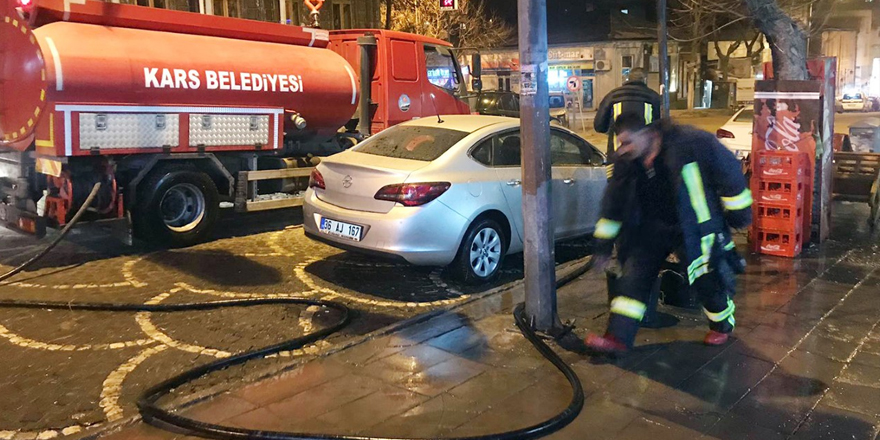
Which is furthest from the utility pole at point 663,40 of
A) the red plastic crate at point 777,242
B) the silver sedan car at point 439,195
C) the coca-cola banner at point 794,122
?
the silver sedan car at point 439,195

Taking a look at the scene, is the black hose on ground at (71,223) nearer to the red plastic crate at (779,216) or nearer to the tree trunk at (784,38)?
the red plastic crate at (779,216)

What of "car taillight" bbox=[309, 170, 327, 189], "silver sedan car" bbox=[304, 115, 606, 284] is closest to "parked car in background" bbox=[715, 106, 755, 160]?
"silver sedan car" bbox=[304, 115, 606, 284]

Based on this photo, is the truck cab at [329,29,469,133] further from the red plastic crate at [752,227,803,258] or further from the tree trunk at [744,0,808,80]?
the red plastic crate at [752,227,803,258]

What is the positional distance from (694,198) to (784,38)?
4.44 meters

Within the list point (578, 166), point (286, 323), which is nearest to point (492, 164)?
point (578, 166)

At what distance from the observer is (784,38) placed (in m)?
7.77

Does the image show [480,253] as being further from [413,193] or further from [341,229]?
[341,229]

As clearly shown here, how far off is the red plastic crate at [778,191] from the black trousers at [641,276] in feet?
10.2

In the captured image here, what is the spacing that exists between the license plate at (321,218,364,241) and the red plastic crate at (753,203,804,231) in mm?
4036

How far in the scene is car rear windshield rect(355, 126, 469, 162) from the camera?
6699 millimetres

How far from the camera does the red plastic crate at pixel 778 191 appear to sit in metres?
7.20

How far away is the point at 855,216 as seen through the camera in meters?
9.61

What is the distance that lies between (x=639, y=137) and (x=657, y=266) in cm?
→ 80

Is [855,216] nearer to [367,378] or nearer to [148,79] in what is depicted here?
[367,378]
